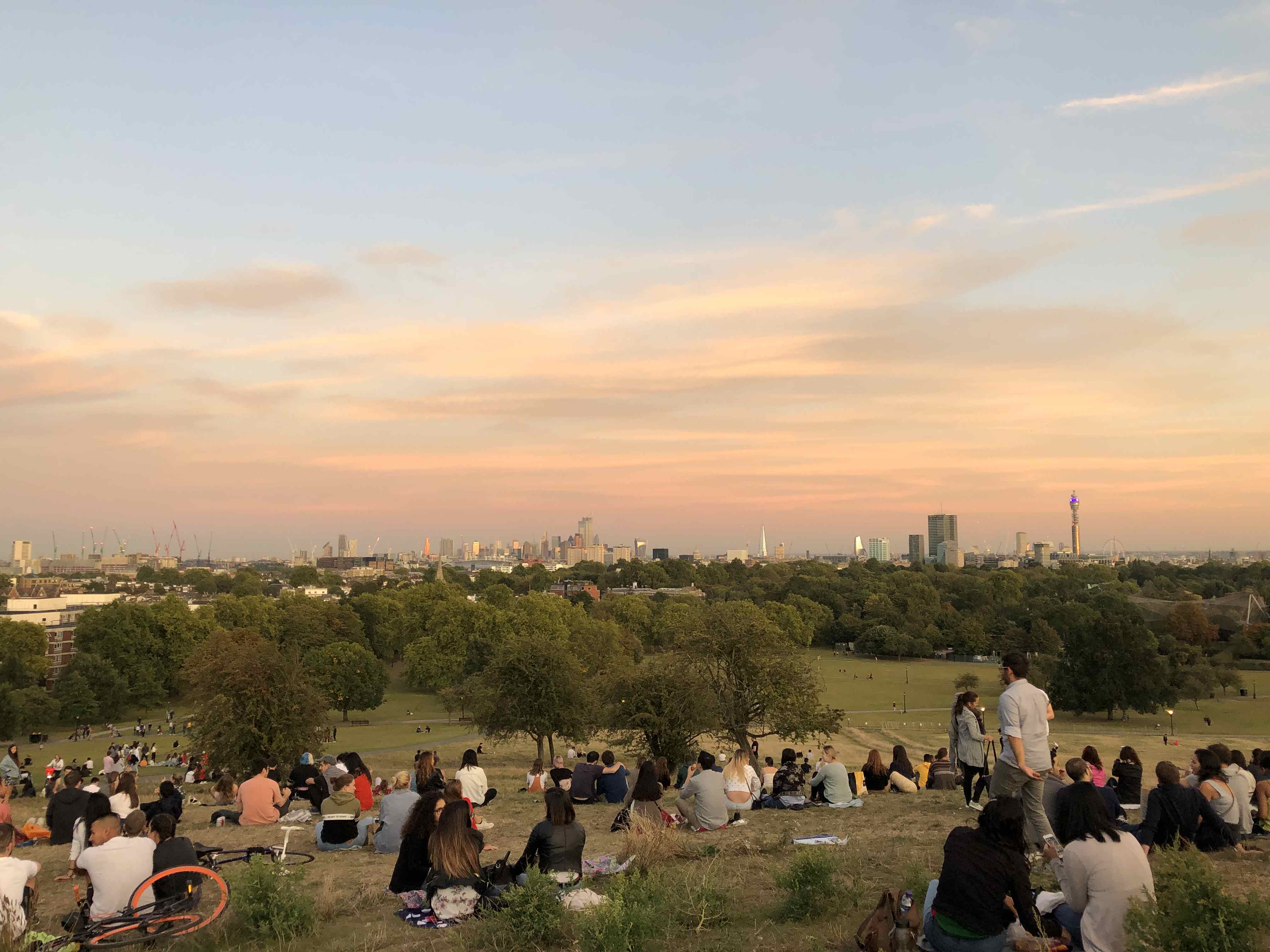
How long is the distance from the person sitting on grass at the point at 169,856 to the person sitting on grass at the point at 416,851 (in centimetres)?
190

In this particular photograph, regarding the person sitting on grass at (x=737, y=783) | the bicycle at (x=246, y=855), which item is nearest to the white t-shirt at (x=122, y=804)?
the bicycle at (x=246, y=855)

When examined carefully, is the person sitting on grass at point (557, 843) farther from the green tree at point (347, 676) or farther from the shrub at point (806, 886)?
the green tree at point (347, 676)

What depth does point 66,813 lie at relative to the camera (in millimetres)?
13609

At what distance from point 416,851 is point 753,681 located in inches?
863

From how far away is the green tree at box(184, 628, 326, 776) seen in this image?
2622 cm

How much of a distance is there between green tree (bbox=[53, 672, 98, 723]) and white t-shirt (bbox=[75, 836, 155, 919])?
59.9m

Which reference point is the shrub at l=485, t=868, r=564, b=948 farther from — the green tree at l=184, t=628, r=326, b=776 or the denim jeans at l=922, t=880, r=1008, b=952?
the green tree at l=184, t=628, r=326, b=776

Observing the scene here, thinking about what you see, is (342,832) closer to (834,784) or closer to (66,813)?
(66,813)

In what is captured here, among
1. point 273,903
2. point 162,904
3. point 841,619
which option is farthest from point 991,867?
point 841,619

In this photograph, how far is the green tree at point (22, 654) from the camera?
2414 inches

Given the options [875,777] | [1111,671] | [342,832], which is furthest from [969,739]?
[1111,671]

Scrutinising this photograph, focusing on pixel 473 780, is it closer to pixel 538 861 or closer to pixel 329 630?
pixel 538 861

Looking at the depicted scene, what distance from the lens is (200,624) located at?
73625mm

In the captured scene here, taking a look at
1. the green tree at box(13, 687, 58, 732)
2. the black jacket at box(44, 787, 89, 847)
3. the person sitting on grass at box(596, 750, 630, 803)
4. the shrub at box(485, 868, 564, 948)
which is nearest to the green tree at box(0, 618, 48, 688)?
the green tree at box(13, 687, 58, 732)
